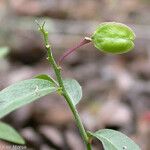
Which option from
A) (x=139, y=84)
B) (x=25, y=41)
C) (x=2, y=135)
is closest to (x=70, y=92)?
(x=2, y=135)

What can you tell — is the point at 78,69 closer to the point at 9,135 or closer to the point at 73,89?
the point at 9,135

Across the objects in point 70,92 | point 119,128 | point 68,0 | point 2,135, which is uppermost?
point 70,92

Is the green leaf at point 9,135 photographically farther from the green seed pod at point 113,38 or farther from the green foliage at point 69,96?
the green seed pod at point 113,38

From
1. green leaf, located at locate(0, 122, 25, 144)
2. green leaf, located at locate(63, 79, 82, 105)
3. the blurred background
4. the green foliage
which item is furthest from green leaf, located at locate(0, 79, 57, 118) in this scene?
the blurred background

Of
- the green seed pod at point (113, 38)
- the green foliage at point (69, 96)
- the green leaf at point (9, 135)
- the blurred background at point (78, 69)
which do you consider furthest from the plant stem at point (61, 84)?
the blurred background at point (78, 69)

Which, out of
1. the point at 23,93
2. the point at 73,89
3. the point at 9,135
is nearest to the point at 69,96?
the point at 73,89

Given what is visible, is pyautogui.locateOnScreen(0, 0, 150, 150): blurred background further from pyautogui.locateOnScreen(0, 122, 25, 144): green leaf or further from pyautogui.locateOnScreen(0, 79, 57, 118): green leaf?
pyautogui.locateOnScreen(0, 79, 57, 118): green leaf

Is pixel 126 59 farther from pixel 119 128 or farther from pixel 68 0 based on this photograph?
pixel 68 0

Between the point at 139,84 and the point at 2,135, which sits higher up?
the point at 2,135
